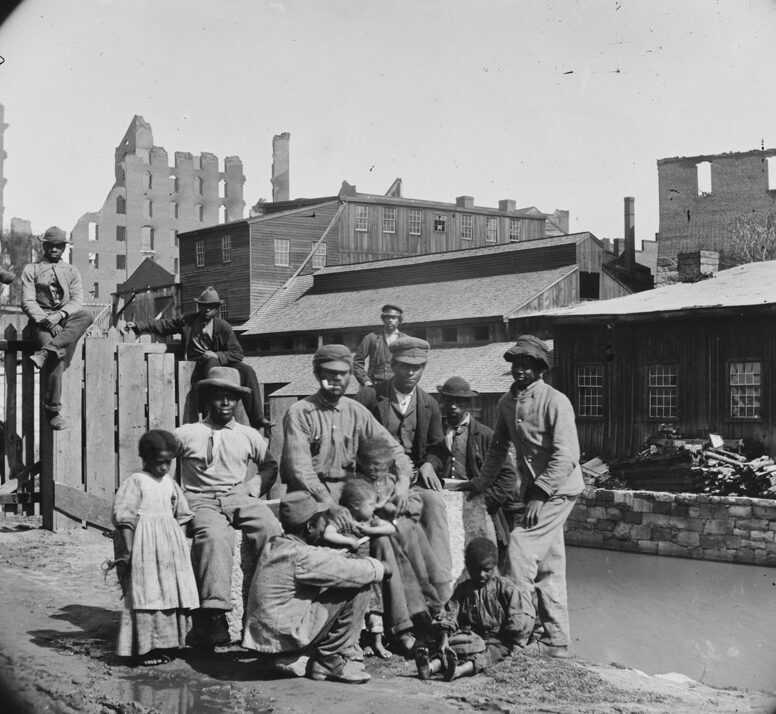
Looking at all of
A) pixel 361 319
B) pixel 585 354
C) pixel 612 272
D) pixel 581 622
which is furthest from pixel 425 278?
pixel 581 622

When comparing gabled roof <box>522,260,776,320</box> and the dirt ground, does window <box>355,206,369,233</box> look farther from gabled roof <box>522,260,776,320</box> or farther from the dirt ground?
the dirt ground

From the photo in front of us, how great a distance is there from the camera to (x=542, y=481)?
732 cm

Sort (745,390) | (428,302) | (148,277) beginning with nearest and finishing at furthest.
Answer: (745,390) < (428,302) < (148,277)

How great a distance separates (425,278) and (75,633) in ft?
106

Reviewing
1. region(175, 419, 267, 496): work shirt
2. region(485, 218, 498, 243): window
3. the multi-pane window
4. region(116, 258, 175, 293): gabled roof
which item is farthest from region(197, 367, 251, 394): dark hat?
region(116, 258, 175, 293): gabled roof

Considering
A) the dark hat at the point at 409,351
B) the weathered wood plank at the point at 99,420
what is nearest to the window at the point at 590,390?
the weathered wood plank at the point at 99,420

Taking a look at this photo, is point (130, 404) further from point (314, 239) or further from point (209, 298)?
point (314, 239)

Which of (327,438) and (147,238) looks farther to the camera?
(147,238)

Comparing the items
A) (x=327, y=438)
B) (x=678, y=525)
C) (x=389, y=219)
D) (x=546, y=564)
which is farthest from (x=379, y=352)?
(x=389, y=219)

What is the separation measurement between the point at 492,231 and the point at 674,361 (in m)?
24.8

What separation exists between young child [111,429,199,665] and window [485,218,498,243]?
4548 cm

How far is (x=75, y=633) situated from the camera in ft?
23.1

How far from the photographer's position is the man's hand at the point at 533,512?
7348 millimetres

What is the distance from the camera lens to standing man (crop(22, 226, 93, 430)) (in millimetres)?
9609
